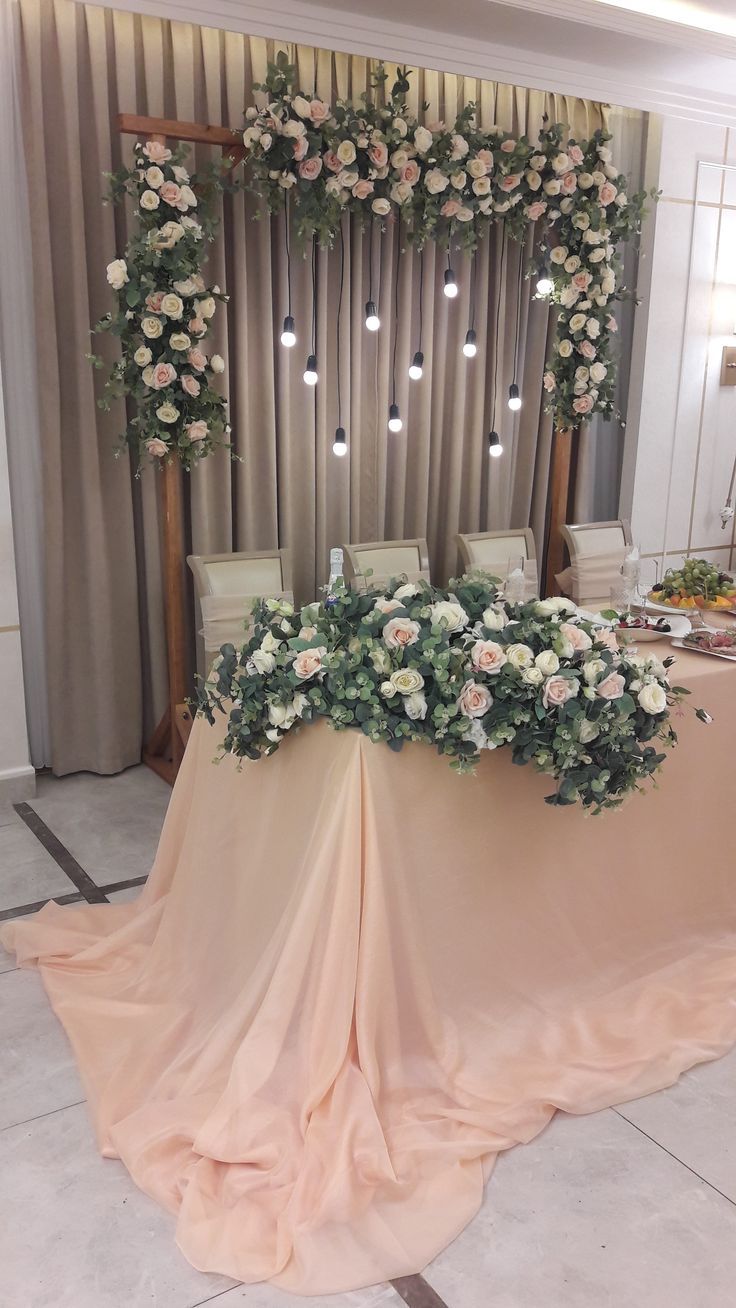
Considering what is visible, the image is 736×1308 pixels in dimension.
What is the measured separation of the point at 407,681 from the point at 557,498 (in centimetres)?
342

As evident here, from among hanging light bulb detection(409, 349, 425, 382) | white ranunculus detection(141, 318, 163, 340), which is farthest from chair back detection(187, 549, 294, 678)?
hanging light bulb detection(409, 349, 425, 382)

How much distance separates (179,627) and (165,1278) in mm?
2728

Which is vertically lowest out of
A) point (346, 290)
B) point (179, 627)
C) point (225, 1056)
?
point (225, 1056)

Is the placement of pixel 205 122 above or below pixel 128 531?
above

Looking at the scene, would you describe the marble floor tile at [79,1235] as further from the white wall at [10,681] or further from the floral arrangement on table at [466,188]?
the floral arrangement on table at [466,188]

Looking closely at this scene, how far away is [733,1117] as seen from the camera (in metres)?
2.56

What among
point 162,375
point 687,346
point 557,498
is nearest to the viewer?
point 162,375

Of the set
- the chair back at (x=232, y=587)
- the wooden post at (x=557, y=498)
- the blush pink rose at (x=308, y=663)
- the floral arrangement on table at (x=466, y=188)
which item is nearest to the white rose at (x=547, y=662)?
the blush pink rose at (x=308, y=663)

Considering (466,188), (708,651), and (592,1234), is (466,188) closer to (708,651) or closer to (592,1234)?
(708,651)

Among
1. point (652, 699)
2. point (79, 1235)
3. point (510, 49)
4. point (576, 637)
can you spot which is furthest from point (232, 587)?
point (510, 49)

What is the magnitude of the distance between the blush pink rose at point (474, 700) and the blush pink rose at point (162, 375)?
2.12 metres

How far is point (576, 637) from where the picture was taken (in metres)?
2.48

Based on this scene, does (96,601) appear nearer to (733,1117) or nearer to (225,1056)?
(225,1056)

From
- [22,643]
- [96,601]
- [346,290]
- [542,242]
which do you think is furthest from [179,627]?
[542,242]
